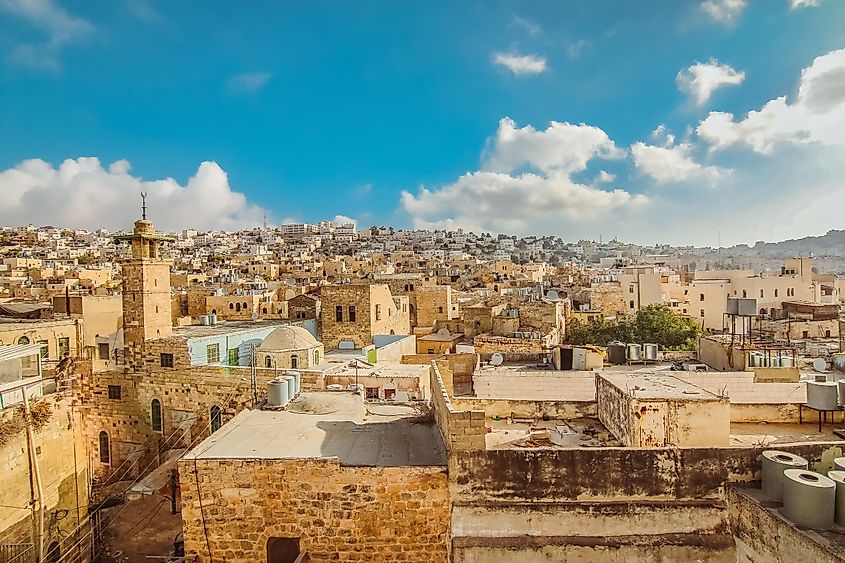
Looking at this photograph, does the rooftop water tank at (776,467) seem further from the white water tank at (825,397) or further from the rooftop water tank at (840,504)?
the white water tank at (825,397)

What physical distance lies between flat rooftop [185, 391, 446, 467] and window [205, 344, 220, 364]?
25.3ft

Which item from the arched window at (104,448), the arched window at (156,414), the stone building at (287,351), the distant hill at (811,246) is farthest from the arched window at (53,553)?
the distant hill at (811,246)

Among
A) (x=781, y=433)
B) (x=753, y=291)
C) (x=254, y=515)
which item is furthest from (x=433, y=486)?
(x=753, y=291)

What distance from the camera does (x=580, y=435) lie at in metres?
10.1

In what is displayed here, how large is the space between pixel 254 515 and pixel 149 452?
1128cm

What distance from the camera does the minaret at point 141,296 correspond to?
1717 centimetres

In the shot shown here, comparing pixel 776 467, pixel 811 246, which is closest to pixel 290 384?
pixel 776 467

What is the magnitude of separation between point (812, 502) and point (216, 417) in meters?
14.3

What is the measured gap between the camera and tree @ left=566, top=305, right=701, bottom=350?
30344mm

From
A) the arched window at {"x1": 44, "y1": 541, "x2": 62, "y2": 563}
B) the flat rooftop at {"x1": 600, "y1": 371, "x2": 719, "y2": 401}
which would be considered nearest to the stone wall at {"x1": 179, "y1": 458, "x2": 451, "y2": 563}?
the flat rooftop at {"x1": 600, "y1": 371, "x2": 719, "y2": 401}

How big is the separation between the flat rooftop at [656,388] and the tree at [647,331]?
20.5 meters

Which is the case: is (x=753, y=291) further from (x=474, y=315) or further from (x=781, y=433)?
(x=781, y=433)

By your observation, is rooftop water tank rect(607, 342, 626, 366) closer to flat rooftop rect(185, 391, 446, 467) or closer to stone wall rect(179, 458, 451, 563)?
flat rooftop rect(185, 391, 446, 467)

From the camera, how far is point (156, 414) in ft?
55.7
